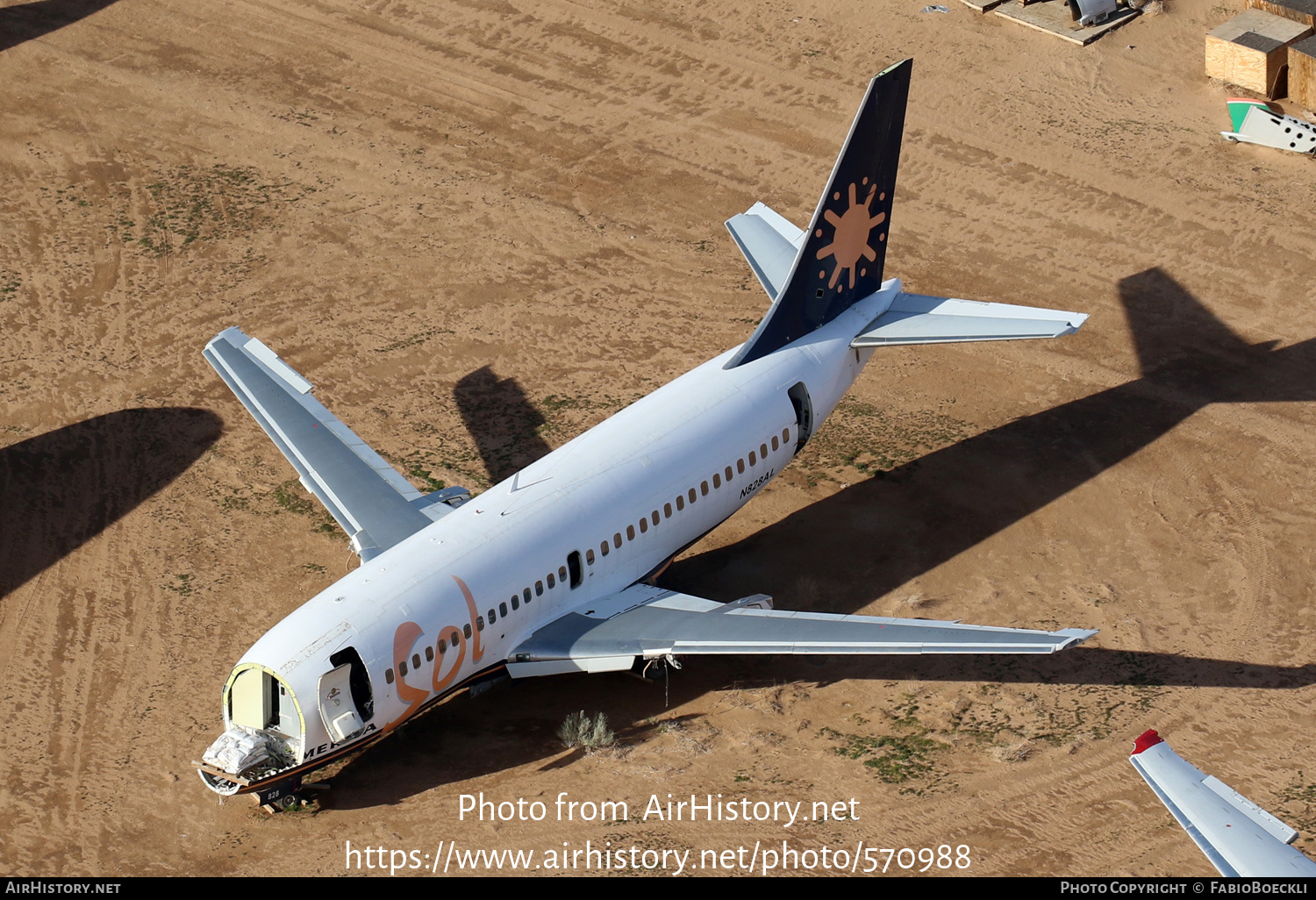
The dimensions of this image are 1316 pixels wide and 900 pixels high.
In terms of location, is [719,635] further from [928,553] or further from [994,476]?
[994,476]

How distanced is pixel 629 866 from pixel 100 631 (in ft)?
52.4

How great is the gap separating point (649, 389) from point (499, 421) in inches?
197

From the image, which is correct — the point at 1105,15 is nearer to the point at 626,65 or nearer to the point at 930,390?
the point at 626,65

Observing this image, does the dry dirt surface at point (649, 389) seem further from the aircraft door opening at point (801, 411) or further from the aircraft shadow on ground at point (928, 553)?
the aircraft door opening at point (801, 411)

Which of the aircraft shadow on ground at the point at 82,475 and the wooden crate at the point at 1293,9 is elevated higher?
the wooden crate at the point at 1293,9

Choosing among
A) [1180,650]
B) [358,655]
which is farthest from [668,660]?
[1180,650]

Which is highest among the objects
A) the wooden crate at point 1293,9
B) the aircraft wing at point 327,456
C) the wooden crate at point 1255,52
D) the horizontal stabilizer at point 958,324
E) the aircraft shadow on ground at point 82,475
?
the wooden crate at point 1293,9

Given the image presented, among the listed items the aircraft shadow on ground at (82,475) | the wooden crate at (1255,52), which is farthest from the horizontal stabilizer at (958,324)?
the wooden crate at (1255,52)

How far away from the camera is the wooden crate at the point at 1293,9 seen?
199ft

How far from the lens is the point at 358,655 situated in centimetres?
2962

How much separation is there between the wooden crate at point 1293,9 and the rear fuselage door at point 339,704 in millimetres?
51835

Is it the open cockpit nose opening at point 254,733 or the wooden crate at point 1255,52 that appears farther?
the wooden crate at point 1255,52

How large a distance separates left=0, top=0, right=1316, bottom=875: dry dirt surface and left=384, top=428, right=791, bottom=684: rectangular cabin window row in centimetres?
308

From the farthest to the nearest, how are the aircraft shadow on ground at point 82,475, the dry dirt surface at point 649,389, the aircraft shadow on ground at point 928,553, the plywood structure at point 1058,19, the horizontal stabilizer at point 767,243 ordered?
the plywood structure at point 1058,19 < the horizontal stabilizer at point 767,243 < the aircraft shadow on ground at point 82,475 < the aircraft shadow on ground at point 928,553 < the dry dirt surface at point 649,389
